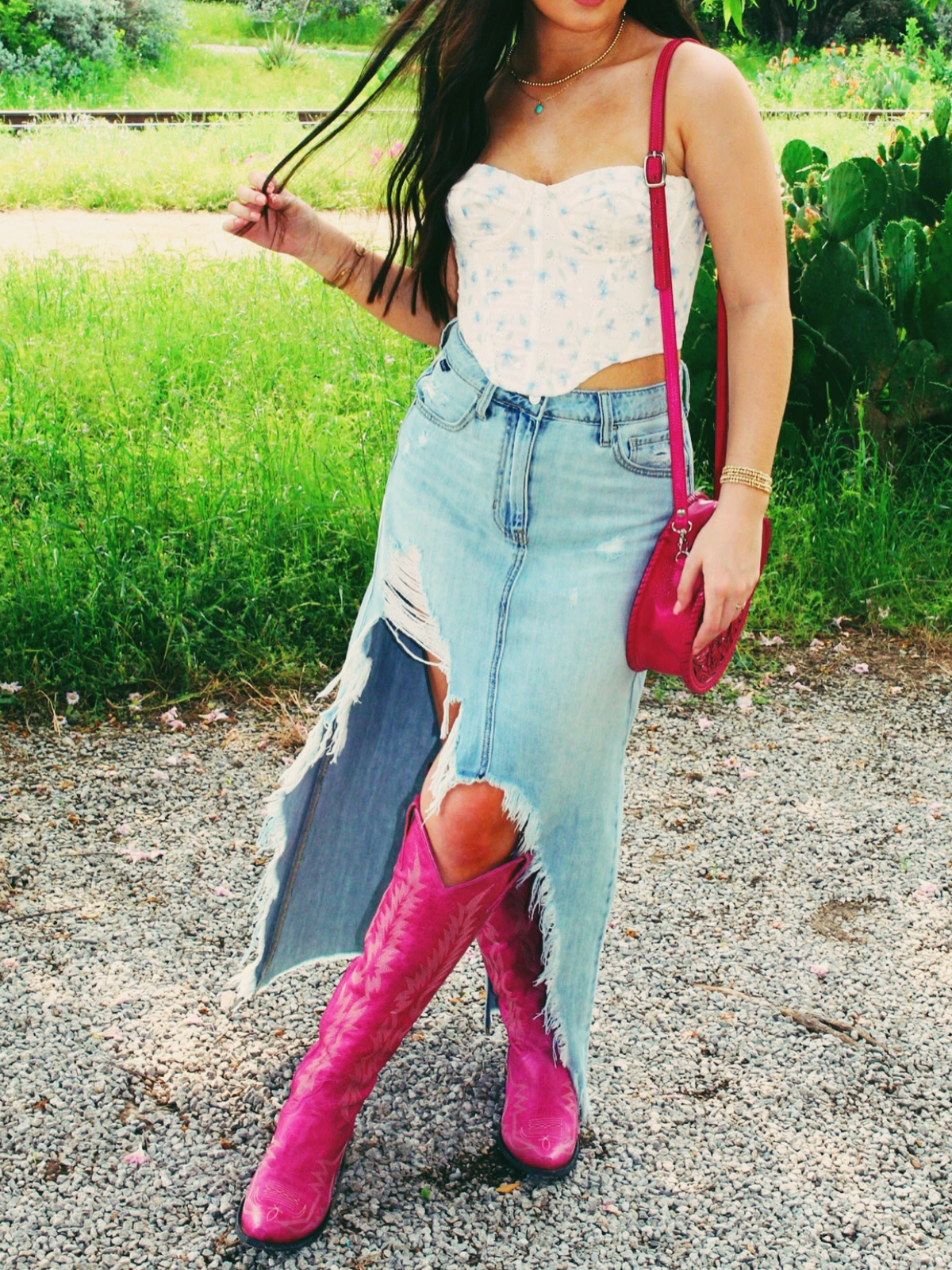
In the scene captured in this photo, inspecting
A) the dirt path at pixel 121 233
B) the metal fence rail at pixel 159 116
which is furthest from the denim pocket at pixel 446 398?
the metal fence rail at pixel 159 116

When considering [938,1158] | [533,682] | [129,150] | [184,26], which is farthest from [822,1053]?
[184,26]

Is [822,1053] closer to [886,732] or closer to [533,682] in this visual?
[533,682]

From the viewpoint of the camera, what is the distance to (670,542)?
5.52ft

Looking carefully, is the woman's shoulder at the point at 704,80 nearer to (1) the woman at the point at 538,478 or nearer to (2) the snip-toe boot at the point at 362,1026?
(1) the woman at the point at 538,478

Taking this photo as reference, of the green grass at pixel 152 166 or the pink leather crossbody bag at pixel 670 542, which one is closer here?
the pink leather crossbody bag at pixel 670 542

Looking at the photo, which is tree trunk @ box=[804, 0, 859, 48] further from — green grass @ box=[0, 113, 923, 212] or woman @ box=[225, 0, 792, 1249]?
woman @ box=[225, 0, 792, 1249]

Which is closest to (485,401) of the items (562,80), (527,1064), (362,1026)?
(562,80)

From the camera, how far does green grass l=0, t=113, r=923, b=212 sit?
907cm

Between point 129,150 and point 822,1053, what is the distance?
10.1m

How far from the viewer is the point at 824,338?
425 cm

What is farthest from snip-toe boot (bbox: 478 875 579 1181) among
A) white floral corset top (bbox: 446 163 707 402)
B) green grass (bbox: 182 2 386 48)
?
green grass (bbox: 182 2 386 48)

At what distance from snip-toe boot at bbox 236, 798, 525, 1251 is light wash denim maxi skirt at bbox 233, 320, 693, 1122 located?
0.37 ft

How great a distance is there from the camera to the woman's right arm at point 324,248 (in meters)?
1.98

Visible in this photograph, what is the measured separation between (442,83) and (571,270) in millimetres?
381
